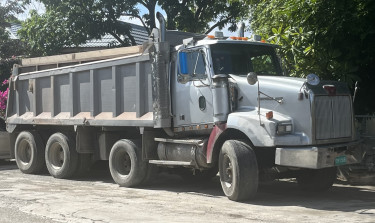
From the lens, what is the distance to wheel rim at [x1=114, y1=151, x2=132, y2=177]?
10.7 meters

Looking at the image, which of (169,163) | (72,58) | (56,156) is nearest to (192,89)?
(169,163)

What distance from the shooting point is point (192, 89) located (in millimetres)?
9430

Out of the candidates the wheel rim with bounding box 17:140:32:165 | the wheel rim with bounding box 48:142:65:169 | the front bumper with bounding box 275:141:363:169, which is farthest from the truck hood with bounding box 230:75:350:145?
the wheel rim with bounding box 17:140:32:165

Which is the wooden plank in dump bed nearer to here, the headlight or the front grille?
the headlight

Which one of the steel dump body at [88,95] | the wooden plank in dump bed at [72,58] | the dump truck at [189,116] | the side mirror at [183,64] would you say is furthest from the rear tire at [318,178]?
the wooden plank in dump bed at [72,58]

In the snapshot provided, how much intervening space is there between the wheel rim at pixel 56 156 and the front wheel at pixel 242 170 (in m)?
5.42

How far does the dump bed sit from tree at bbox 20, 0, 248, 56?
6.18 m

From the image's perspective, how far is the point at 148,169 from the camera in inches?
406

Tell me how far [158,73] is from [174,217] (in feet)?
10.9

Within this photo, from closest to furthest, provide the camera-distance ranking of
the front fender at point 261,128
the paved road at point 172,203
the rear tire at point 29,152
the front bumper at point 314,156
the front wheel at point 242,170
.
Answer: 1. the paved road at point 172,203
2. the front bumper at point 314,156
3. the front fender at point 261,128
4. the front wheel at point 242,170
5. the rear tire at point 29,152

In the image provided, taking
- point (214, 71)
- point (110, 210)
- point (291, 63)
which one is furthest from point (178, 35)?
point (110, 210)

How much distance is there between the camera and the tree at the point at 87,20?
1986cm

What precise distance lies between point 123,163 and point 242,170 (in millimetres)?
3452

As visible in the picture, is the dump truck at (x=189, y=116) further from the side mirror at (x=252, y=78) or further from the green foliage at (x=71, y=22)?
the green foliage at (x=71, y=22)
